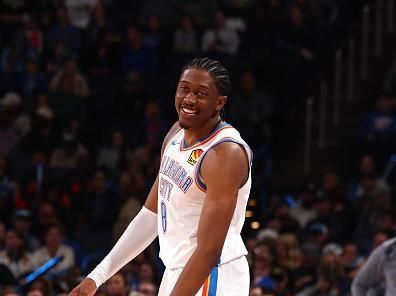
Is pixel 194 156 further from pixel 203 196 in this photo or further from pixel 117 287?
pixel 117 287

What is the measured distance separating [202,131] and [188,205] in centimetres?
33

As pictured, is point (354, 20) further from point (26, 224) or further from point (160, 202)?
point (160, 202)

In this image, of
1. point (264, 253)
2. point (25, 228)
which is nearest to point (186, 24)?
point (25, 228)

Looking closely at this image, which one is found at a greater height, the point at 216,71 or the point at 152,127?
the point at 216,71

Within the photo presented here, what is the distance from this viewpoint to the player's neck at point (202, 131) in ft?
14.6

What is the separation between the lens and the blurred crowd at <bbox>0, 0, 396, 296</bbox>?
10.6 m

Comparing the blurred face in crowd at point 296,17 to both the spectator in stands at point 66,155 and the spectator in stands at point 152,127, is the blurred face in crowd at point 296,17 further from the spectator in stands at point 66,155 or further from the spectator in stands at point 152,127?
the spectator in stands at point 66,155

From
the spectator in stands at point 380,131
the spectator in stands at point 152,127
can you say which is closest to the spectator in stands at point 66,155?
the spectator in stands at point 152,127

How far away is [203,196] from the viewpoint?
436 cm

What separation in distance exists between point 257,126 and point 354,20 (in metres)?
3.12

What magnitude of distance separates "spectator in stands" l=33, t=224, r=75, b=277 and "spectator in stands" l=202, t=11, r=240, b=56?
412cm

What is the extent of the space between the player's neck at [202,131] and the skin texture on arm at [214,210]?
0.55ft

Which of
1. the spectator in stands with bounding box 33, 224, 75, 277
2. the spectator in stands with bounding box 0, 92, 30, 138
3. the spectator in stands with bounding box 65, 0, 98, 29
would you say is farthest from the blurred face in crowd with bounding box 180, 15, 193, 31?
the spectator in stands with bounding box 33, 224, 75, 277

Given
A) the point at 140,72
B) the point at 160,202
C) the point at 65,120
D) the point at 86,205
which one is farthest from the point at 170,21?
the point at 160,202
